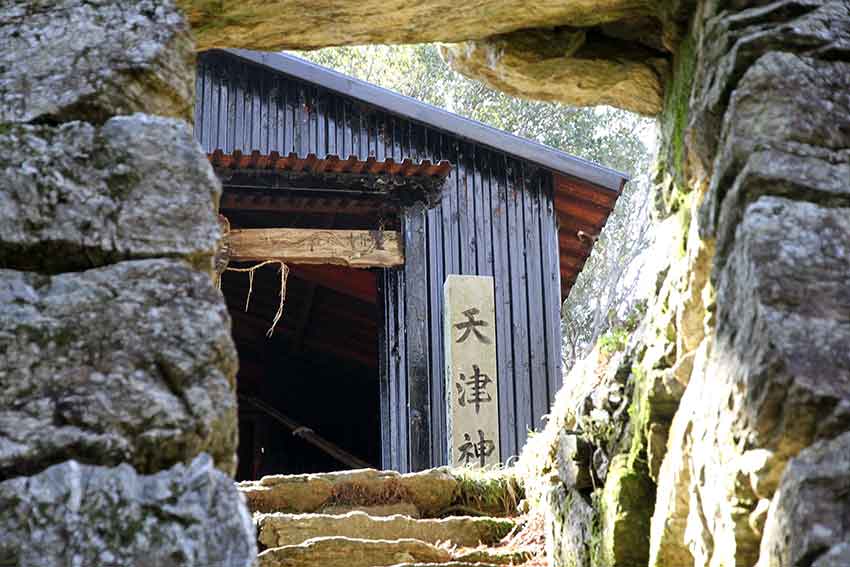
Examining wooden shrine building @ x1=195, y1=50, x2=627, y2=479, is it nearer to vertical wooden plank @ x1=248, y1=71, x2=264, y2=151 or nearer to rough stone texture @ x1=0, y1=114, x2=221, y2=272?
vertical wooden plank @ x1=248, y1=71, x2=264, y2=151

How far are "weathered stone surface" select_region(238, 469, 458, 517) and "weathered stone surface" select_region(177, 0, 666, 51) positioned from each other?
3.19m

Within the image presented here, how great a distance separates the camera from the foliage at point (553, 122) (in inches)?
829

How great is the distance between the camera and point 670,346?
434 cm

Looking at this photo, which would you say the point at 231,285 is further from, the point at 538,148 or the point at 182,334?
the point at 182,334

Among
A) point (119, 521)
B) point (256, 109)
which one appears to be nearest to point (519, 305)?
point (256, 109)

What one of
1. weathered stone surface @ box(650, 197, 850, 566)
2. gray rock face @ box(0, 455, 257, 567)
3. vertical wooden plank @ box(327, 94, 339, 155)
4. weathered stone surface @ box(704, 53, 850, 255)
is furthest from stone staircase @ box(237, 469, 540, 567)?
vertical wooden plank @ box(327, 94, 339, 155)

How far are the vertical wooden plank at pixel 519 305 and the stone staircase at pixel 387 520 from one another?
256 cm

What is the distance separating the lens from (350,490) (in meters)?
6.97

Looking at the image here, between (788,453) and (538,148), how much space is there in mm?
7192

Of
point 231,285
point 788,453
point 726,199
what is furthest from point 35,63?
point 231,285

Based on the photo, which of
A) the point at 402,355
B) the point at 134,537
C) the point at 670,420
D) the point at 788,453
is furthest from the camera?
the point at 402,355

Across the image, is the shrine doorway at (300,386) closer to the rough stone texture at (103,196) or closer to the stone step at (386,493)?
the stone step at (386,493)

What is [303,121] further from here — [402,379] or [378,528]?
[378,528]

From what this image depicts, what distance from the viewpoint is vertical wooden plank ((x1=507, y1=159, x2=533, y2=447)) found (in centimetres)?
975
